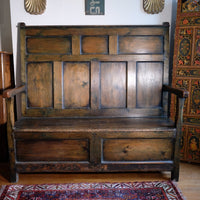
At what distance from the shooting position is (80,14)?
2.72 meters

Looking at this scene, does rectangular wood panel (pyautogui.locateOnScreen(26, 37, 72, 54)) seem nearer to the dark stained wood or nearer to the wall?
the dark stained wood

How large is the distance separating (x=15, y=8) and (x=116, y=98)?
162 centimetres

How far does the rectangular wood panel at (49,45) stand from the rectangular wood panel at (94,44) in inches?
6.9

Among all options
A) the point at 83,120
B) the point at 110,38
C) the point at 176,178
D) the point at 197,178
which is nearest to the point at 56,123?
the point at 83,120

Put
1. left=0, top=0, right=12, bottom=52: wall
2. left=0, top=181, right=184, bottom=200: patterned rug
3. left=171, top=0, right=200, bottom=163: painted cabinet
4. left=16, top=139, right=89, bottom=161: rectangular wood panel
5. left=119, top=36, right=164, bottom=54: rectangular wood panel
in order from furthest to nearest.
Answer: left=0, top=0, right=12, bottom=52: wall < left=119, top=36, right=164, bottom=54: rectangular wood panel < left=171, top=0, right=200, bottom=163: painted cabinet < left=16, top=139, right=89, bottom=161: rectangular wood panel < left=0, top=181, right=184, bottom=200: patterned rug

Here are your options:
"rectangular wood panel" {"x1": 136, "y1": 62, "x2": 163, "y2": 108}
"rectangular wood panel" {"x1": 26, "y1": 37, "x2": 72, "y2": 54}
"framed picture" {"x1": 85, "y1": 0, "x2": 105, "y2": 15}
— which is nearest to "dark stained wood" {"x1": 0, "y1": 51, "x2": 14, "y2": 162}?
"rectangular wood panel" {"x1": 26, "y1": 37, "x2": 72, "y2": 54}

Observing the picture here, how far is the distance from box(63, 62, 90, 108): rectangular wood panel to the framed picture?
62 centimetres

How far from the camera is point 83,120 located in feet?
8.45

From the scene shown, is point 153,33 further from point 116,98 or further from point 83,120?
point 83,120

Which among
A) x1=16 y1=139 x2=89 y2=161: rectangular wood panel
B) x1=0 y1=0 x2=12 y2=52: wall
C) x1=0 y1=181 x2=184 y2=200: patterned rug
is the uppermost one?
x1=0 y1=0 x2=12 y2=52: wall

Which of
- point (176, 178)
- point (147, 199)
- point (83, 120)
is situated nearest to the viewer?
point (147, 199)

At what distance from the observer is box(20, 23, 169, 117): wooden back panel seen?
8.76 feet

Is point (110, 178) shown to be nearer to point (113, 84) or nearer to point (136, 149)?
point (136, 149)

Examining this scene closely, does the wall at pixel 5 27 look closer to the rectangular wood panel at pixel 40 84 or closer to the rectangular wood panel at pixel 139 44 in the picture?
the rectangular wood panel at pixel 40 84
